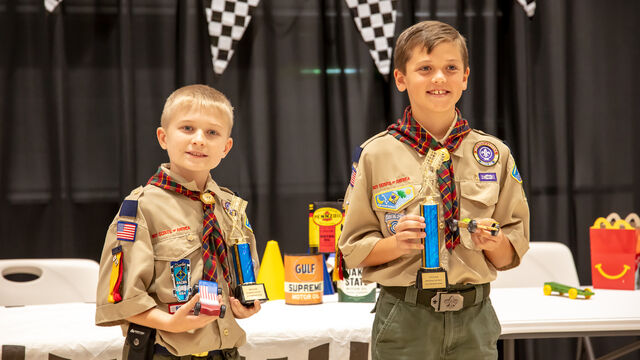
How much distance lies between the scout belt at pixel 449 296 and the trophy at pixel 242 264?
36 centimetres

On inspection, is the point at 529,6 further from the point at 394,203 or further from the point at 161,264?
the point at 161,264

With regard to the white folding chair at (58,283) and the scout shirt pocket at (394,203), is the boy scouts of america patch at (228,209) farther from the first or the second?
the white folding chair at (58,283)

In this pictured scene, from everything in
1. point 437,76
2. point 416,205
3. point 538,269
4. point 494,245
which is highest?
point 437,76

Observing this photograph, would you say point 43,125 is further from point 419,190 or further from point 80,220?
point 419,190

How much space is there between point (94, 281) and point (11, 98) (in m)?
1.17

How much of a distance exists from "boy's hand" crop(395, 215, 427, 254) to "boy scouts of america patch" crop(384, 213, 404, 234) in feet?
0.34

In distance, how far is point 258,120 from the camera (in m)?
3.26

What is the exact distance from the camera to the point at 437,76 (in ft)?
5.13

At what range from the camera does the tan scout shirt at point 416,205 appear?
1552mm

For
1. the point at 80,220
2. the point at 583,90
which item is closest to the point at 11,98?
the point at 80,220

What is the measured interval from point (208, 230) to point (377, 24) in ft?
6.82

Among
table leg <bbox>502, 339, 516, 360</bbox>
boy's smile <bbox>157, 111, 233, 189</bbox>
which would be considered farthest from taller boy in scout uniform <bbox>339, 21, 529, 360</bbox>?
table leg <bbox>502, 339, 516, 360</bbox>

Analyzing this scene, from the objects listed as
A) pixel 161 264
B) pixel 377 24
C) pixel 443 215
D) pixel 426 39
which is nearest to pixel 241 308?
pixel 161 264

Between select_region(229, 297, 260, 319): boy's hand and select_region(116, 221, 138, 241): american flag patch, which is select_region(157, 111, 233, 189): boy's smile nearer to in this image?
select_region(116, 221, 138, 241): american flag patch
